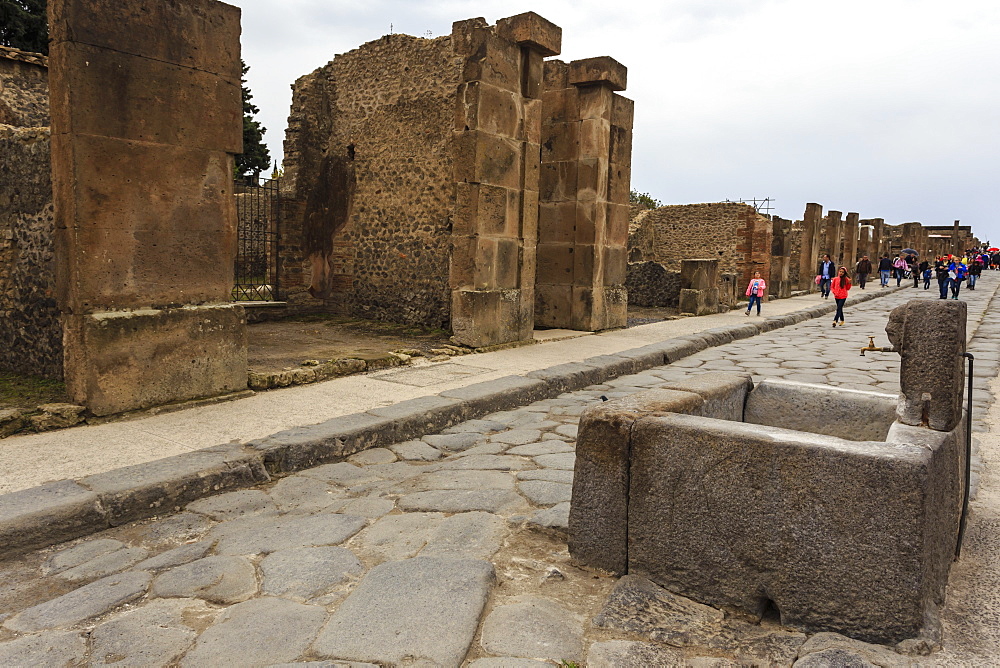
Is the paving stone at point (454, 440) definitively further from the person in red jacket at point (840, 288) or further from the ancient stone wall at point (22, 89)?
the person in red jacket at point (840, 288)

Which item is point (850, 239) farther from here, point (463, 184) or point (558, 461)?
point (558, 461)

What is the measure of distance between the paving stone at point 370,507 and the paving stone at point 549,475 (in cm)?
75

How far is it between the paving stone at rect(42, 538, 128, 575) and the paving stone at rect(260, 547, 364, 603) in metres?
0.71

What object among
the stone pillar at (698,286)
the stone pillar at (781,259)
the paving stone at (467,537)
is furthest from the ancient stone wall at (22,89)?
the stone pillar at (781,259)

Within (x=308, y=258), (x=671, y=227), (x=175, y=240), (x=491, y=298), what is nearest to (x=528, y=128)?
(x=491, y=298)

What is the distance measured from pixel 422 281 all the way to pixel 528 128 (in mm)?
2478

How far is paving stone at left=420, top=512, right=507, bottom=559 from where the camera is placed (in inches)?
107

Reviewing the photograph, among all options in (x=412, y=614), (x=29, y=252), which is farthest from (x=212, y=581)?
(x=29, y=252)

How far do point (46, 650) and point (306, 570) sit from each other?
2.66 feet

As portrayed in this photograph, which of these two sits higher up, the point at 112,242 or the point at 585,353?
the point at 112,242

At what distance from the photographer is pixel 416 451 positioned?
4.32 meters

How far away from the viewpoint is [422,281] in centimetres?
959

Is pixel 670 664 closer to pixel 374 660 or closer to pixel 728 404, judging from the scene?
pixel 374 660

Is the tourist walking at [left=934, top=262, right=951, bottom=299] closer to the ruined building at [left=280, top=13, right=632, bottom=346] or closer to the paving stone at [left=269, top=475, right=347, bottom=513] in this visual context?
the ruined building at [left=280, top=13, right=632, bottom=346]
